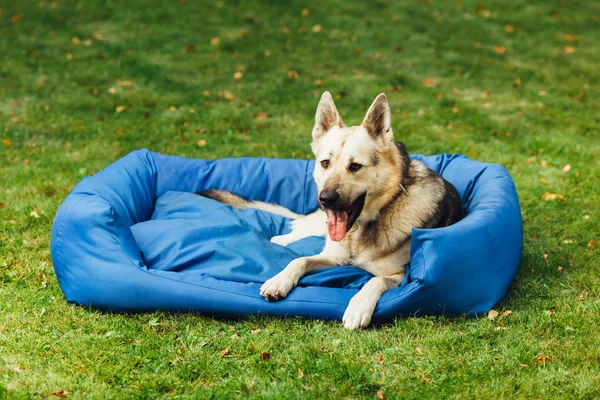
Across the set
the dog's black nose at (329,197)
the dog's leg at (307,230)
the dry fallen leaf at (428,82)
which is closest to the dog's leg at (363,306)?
the dog's black nose at (329,197)

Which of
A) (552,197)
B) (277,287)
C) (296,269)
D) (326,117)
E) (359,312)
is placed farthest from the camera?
(552,197)

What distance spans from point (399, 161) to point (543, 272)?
1.63m

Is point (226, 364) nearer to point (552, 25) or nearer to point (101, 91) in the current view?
point (101, 91)

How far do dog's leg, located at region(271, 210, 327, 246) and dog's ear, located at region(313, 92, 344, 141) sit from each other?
915mm

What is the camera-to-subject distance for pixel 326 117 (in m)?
4.90

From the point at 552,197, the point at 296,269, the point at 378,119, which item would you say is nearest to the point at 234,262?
the point at 296,269

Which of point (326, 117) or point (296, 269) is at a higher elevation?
point (326, 117)

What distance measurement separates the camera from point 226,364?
3.84 m

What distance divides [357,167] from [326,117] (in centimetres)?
60

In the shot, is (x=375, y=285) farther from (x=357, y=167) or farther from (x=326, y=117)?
(x=326, y=117)

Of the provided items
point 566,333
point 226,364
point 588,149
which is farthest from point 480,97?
point 226,364

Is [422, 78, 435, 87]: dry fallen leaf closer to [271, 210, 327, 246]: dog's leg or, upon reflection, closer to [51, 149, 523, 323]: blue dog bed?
[51, 149, 523, 323]: blue dog bed

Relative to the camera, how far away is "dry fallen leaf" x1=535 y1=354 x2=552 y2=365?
3.82 meters

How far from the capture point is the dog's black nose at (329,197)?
14.1ft
